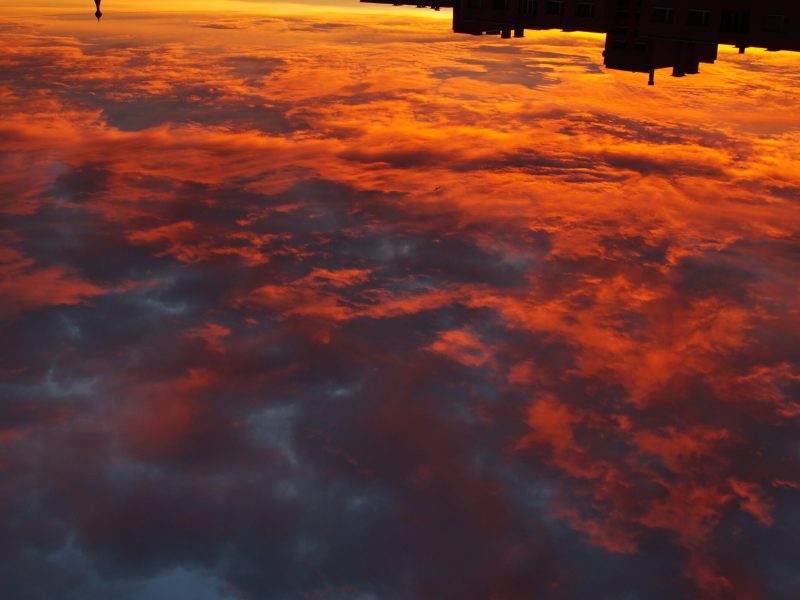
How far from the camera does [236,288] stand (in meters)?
63.7

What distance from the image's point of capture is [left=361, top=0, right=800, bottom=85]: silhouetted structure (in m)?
17.2

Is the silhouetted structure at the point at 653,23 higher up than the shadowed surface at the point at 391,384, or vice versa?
the silhouetted structure at the point at 653,23

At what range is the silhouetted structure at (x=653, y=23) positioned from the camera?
676 inches

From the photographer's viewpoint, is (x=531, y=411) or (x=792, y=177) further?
(x=792, y=177)

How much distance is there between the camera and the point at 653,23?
19047mm

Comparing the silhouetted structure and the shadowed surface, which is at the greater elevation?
the silhouetted structure

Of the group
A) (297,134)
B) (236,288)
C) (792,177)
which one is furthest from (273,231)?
(792,177)

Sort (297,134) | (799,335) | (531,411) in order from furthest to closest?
(297,134) < (799,335) < (531,411)

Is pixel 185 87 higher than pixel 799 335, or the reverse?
pixel 185 87

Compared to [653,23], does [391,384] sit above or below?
below

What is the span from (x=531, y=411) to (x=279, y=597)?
20.5 meters

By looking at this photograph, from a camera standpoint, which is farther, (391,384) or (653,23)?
(391,384)

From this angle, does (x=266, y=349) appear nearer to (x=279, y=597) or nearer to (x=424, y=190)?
(x=279, y=597)

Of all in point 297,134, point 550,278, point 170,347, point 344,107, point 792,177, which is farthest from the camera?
point 344,107
